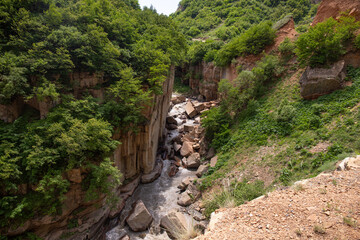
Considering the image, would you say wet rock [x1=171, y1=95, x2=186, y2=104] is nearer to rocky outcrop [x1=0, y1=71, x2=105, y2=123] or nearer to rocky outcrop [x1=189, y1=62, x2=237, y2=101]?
rocky outcrop [x1=189, y1=62, x2=237, y2=101]

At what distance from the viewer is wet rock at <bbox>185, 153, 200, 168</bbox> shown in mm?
18506

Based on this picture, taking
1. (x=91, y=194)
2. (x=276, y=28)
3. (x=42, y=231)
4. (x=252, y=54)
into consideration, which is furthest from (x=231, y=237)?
(x=276, y=28)

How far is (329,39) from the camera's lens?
13.5 metres

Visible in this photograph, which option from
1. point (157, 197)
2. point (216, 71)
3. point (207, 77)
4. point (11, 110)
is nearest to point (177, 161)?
point (157, 197)

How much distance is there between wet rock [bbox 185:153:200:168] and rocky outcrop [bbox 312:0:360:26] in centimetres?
1843

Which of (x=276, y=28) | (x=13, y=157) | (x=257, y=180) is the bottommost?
(x=257, y=180)

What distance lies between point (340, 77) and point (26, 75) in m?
22.2

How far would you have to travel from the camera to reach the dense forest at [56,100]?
8.91m

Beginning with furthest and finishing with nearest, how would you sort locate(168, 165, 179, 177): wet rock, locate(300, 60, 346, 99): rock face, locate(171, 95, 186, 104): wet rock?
locate(171, 95, 186, 104): wet rock, locate(168, 165, 179, 177): wet rock, locate(300, 60, 346, 99): rock face

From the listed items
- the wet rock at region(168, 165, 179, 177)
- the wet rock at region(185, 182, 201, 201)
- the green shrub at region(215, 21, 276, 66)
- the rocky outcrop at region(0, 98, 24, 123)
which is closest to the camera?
the rocky outcrop at region(0, 98, 24, 123)

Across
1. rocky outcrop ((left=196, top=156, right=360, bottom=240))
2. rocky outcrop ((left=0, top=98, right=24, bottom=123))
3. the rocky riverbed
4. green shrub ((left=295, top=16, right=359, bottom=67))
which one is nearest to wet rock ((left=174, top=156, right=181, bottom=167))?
the rocky riverbed

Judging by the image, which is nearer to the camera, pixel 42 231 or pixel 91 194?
pixel 42 231

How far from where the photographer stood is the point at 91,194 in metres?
10.8

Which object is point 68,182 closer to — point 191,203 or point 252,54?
point 191,203
